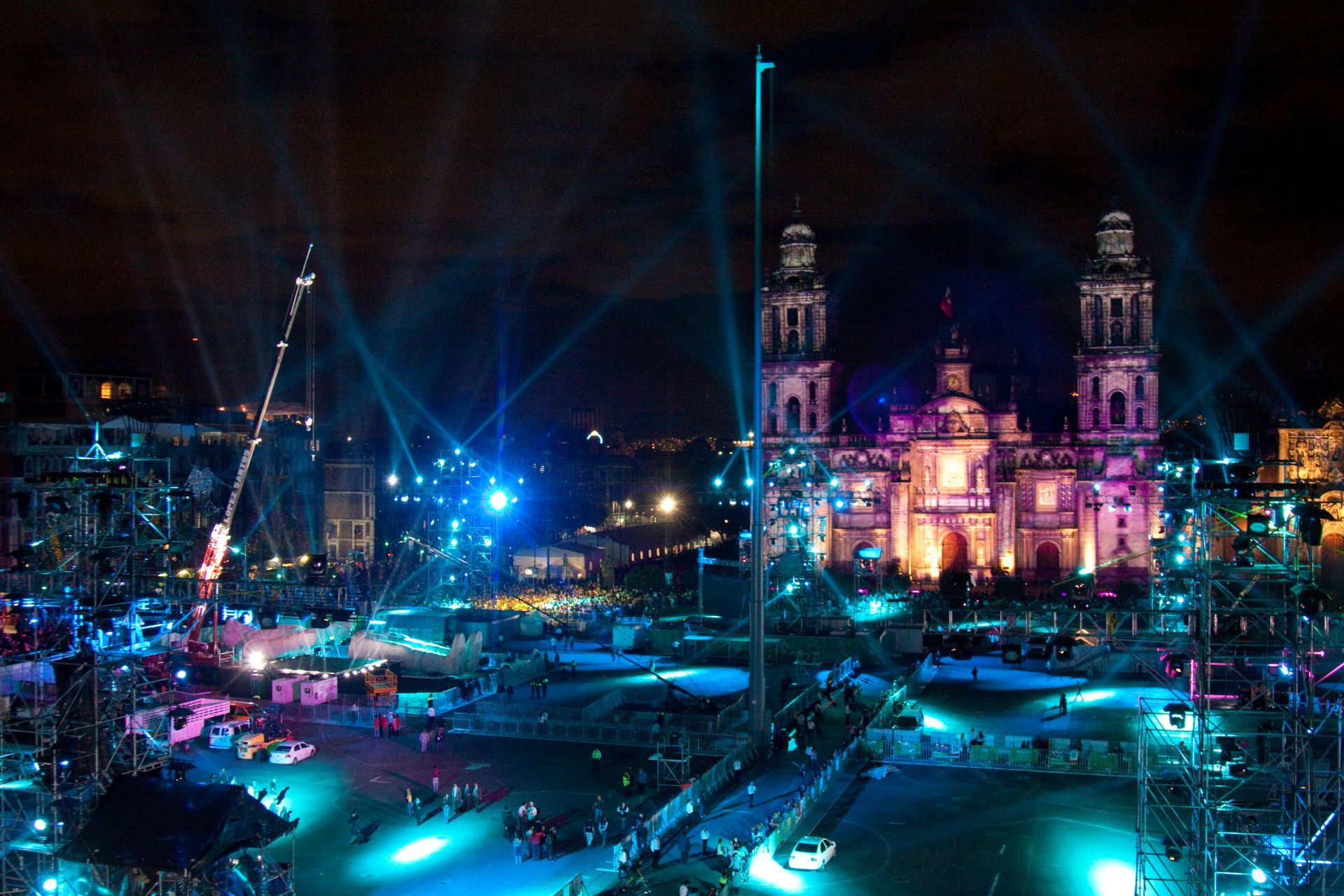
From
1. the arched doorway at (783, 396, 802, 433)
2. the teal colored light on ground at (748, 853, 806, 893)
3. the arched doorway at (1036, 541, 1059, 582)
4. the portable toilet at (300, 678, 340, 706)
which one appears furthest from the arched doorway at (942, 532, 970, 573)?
the teal colored light on ground at (748, 853, 806, 893)

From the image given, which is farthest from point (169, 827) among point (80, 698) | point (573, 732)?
point (573, 732)

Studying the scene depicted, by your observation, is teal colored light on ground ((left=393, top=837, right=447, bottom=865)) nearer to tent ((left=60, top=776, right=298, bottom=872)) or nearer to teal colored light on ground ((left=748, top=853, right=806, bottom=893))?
tent ((left=60, top=776, right=298, bottom=872))

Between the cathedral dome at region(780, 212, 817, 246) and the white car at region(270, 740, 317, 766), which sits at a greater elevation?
the cathedral dome at region(780, 212, 817, 246)

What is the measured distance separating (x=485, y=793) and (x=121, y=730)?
8700 millimetres


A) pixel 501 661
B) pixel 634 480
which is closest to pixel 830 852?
pixel 501 661

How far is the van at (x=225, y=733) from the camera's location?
31984mm

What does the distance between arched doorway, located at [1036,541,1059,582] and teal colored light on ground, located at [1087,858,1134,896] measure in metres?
46.8

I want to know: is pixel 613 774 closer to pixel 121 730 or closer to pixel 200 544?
pixel 121 730

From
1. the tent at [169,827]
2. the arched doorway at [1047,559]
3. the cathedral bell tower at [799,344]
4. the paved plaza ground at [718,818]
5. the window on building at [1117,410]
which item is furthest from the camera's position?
the cathedral bell tower at [799,344]

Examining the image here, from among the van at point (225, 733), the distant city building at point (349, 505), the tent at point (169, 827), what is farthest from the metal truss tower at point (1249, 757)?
the distant city building at point (349, 505)

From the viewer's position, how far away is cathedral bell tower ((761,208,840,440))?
245ft

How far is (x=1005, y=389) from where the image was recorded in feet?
291

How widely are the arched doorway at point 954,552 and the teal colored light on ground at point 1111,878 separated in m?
47.1

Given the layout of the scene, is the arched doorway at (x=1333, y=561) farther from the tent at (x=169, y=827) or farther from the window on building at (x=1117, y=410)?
the tent at (x=169, y=827)
